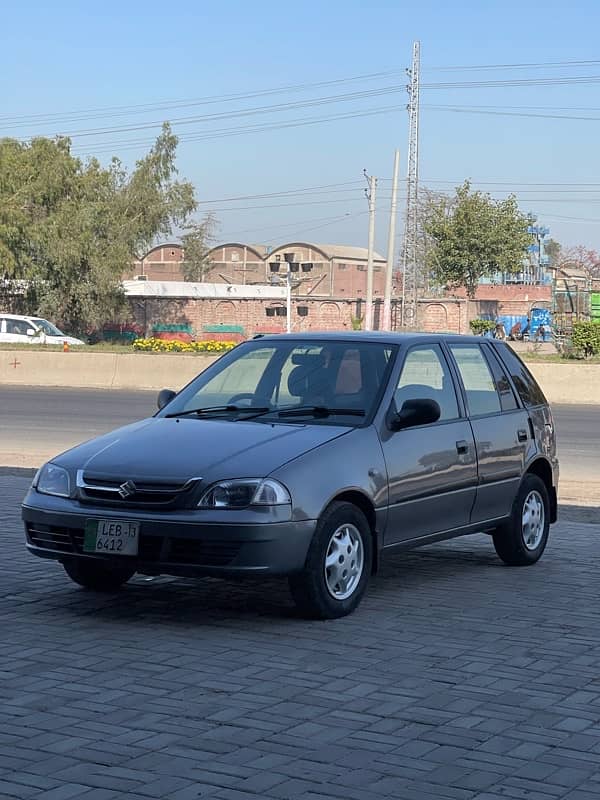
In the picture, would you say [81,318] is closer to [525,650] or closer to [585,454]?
[585,454]

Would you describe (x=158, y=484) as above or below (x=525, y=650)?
above

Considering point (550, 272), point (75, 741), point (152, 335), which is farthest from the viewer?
point (550, 272)

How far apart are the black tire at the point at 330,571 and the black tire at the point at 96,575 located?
1278mm

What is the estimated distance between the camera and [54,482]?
7.46m

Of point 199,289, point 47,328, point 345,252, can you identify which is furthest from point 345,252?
point 47,328

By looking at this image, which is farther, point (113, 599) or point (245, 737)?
point (113, 599)

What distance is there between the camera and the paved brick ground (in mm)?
4668

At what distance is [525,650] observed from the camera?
22.0 ft

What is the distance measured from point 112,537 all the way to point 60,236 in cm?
4765

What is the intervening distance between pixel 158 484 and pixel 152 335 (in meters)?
54.4

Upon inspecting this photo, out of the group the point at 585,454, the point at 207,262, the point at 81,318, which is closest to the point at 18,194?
the point at 81,318

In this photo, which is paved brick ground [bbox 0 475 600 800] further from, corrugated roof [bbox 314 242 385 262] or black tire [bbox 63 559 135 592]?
corrugated roof [bbox 314 242 385 262]

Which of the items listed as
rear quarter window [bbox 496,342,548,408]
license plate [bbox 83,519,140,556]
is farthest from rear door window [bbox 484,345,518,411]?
license plate [bbox 83,519,140,556]

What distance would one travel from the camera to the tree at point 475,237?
76.2m
